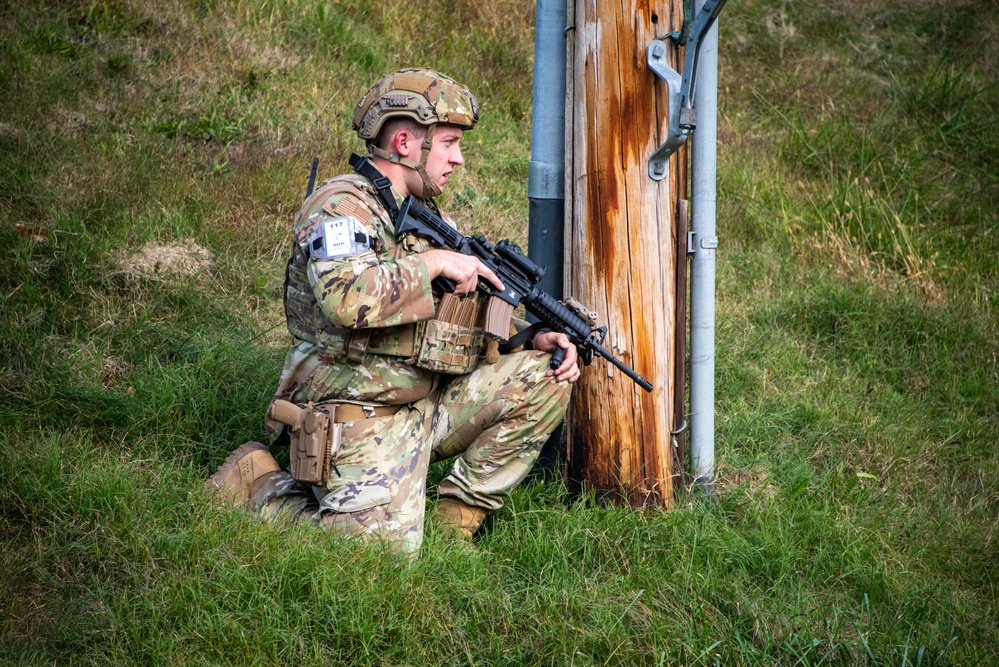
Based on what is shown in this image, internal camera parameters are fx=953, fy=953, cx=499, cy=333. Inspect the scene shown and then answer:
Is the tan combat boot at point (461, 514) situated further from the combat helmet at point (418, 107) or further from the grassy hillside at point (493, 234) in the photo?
the combat helmet at point (418, 107)

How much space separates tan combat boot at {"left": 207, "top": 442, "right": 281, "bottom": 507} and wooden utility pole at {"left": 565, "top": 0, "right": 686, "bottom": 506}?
4.14ft

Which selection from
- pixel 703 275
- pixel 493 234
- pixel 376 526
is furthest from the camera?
pixel 493 234

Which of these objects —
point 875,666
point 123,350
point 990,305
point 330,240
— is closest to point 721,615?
point 875,666

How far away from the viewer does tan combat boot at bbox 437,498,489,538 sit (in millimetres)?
3785

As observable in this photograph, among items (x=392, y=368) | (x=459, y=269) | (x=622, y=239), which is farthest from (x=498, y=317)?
(x=622, y=239)

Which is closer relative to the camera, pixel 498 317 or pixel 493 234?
pixel 498 317

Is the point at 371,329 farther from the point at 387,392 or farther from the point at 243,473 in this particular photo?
the point at 243,473

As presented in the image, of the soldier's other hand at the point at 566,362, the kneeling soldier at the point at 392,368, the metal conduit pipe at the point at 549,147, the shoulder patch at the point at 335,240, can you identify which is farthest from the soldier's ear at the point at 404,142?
the soldier's other hand at the point at 566,362

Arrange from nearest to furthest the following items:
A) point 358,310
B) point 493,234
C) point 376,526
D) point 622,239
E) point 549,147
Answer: point 358,310
point 376,526
point 622,239
point 549,147
point 493,234

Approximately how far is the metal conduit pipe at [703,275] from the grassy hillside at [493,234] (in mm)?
257

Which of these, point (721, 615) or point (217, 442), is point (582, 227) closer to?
point (721, 615)

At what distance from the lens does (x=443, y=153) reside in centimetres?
370

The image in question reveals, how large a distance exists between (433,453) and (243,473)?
784 mm

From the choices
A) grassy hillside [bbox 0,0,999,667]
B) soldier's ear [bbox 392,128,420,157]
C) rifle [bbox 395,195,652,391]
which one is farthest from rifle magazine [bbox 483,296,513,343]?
grassy hillside [bbox 0,0,999,667]
